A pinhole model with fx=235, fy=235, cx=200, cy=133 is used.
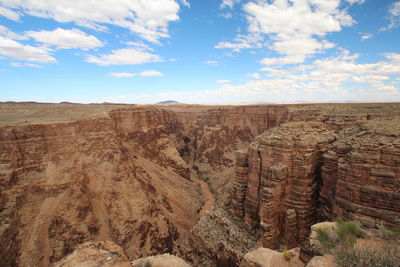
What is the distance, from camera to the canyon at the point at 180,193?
41.3 ft

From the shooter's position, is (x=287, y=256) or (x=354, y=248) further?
(x=287, y=256)

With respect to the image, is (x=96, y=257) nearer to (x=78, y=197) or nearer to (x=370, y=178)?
(x=370, y=178)

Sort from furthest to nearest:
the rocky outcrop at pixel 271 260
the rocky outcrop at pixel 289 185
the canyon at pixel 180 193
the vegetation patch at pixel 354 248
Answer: the rocky outcrop at pixel 289 185, the canyon at pixel 180 193, the rocky outcrop at pixel 271 260, the vegetation patch at pixel 354 248

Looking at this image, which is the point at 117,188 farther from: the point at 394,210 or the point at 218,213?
the point at 394,210

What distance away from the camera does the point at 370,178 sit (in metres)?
11.9

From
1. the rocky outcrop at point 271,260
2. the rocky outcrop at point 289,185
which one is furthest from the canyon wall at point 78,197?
the rocky outcrop at point 271,260

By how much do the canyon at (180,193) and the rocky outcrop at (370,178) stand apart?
45mm

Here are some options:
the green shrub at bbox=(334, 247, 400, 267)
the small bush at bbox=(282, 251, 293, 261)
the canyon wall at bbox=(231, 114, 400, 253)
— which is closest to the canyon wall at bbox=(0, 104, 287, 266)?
the canyon wall at bbox=(231, 114, 400, 253)

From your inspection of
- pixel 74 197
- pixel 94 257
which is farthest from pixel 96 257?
pixel 74 197

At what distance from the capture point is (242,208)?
18953mm

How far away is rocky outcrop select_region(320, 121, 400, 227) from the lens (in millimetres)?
11352

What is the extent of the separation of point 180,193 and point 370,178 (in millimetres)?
24093

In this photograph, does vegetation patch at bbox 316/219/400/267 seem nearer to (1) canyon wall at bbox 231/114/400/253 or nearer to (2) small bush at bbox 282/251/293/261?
(1) canyon wall at bbox 231/114/400/253

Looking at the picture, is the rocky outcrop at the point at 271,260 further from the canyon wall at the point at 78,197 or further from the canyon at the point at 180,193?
the canyon wall at the point at 78,197
